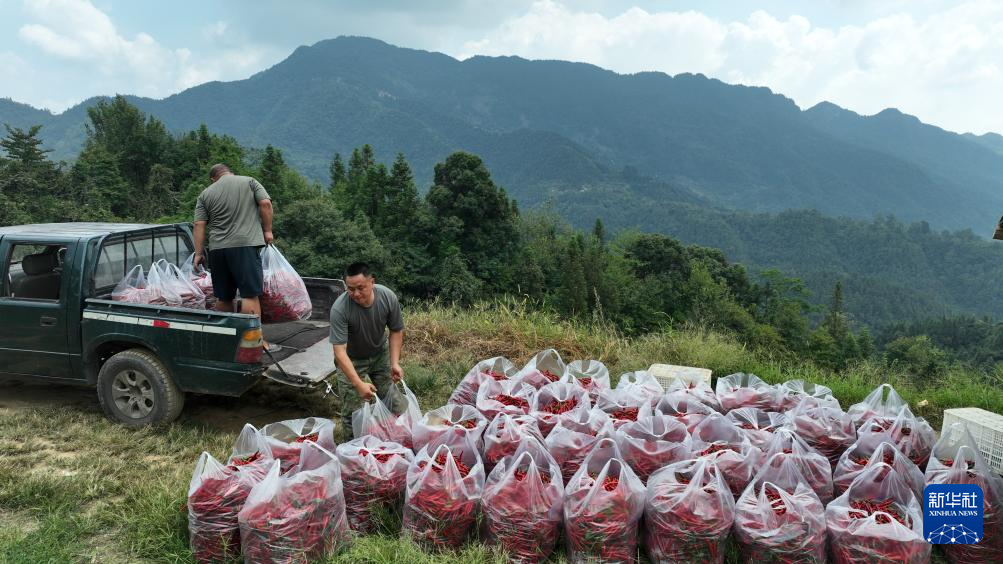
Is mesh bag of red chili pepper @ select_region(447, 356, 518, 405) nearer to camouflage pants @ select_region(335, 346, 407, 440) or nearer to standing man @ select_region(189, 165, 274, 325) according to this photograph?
camouflage pants @ select_region(335, 346, 407, 440)

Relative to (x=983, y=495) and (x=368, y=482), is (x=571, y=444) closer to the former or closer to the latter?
(x=368, y=482)

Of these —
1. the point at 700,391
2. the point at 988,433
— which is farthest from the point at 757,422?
the point at 988,433

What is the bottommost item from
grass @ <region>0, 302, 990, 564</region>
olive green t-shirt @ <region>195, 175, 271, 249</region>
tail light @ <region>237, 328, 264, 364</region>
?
grass @ <region>0, 302, 990, 564</region>

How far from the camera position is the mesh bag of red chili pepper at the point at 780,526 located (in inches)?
111

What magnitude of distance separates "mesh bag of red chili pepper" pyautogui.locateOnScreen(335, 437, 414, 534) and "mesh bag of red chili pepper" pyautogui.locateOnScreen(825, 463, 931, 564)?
2.09 m

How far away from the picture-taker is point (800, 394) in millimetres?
4395

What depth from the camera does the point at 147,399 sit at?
4602 millimetres

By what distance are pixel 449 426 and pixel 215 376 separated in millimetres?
1842

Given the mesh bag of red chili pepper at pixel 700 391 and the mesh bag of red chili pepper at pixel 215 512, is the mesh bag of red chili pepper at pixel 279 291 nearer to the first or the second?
the mesh bag of red chili pepper at pixel 215 512

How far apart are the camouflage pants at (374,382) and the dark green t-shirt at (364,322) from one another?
64 millimetres

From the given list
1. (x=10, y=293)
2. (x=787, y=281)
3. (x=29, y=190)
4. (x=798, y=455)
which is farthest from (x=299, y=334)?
(x=787, y=281)

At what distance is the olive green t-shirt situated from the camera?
16.0 feet

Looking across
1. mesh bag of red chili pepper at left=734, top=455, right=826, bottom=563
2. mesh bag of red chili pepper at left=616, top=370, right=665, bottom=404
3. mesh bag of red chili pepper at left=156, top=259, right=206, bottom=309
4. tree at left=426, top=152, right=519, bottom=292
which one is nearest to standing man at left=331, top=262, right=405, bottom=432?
mesh bag of red chili pepper at left=616, top=370, right=665, bottom=404

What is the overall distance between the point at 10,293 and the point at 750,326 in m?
35.4
